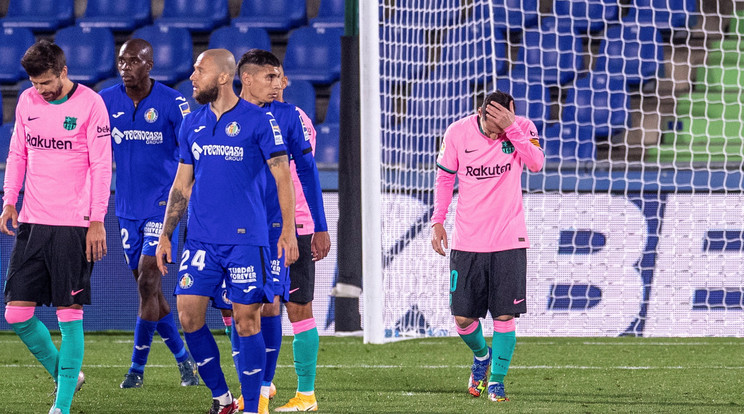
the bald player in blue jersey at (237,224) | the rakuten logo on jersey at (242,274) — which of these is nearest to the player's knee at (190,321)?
the bald player in blue jersey at (237,224)

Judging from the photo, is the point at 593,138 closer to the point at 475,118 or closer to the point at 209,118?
the point at 475,118

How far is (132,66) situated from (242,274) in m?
1.89

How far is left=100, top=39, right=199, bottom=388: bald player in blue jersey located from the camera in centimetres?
541

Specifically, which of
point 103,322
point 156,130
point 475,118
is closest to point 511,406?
point 475,118

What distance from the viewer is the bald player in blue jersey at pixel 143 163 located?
5.41m

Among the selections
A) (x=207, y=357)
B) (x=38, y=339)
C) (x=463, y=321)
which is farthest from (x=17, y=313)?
(x=463, y=321)

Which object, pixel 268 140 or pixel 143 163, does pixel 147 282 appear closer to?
pixel 143 163

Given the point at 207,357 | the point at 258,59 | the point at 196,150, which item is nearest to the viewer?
the point at 196,150

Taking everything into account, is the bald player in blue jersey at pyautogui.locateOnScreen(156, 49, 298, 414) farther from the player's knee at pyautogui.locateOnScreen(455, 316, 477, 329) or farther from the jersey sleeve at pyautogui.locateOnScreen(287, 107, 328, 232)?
the player's knee at pyautogui.locateOnScreen(455, 316, 477, 329)

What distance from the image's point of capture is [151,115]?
5.43 meters

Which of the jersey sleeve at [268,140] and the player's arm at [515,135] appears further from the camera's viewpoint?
the player's arm at [515,135]

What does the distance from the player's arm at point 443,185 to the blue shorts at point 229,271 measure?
1.45 m

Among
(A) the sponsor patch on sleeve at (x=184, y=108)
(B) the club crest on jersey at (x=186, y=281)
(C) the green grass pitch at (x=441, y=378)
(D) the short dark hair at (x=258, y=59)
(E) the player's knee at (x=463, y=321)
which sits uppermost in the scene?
(D) the short dark hair at (x=258, y=59)

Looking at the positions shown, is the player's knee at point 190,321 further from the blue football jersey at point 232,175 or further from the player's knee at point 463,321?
the player's knee at point 463,321
